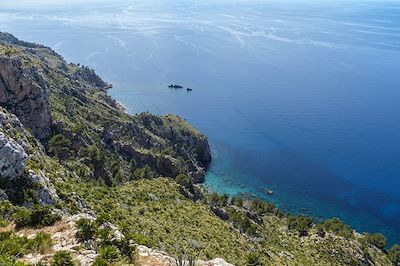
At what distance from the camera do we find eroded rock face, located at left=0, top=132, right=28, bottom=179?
1371 inches

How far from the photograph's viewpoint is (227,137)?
169 meters

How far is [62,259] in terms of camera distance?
63.4 ft

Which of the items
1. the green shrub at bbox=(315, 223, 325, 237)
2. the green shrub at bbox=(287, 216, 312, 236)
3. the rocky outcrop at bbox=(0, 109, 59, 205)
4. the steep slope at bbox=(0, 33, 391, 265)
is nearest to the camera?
the steep slope at bbox=(0, 33, 391, 265)

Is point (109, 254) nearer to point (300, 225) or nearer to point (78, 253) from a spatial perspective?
point (78, 253)

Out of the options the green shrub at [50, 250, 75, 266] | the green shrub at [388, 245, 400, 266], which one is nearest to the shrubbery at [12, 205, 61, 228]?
the green shrub at [50, 250, 75, 266]

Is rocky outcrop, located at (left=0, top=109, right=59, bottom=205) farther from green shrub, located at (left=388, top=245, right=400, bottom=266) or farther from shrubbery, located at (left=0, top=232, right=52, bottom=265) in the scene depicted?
green shrub, located at (left=388, top=245, right=400, bottom=266)

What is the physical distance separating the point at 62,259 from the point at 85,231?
3.49 m

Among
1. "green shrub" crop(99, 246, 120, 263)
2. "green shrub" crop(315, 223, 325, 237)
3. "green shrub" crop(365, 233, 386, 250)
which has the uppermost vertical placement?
"green shrub" crop(99, 246, 120, 263)

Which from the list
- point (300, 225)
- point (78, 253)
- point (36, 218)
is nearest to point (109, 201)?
point (36, 218)

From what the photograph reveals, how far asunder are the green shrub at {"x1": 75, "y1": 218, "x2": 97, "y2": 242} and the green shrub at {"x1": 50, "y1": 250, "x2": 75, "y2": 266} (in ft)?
9.85

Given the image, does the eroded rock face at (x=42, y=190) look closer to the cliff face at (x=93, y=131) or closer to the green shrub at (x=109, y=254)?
the green shrub at (x=109, y=254)

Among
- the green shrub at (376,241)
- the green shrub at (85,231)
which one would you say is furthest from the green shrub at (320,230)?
the green shrub at (85,231)

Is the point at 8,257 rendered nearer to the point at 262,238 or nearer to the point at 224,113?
the point at 262,238

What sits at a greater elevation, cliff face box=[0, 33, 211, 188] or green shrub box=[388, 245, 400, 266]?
cliff face box=[0, 33, 211, 188]
